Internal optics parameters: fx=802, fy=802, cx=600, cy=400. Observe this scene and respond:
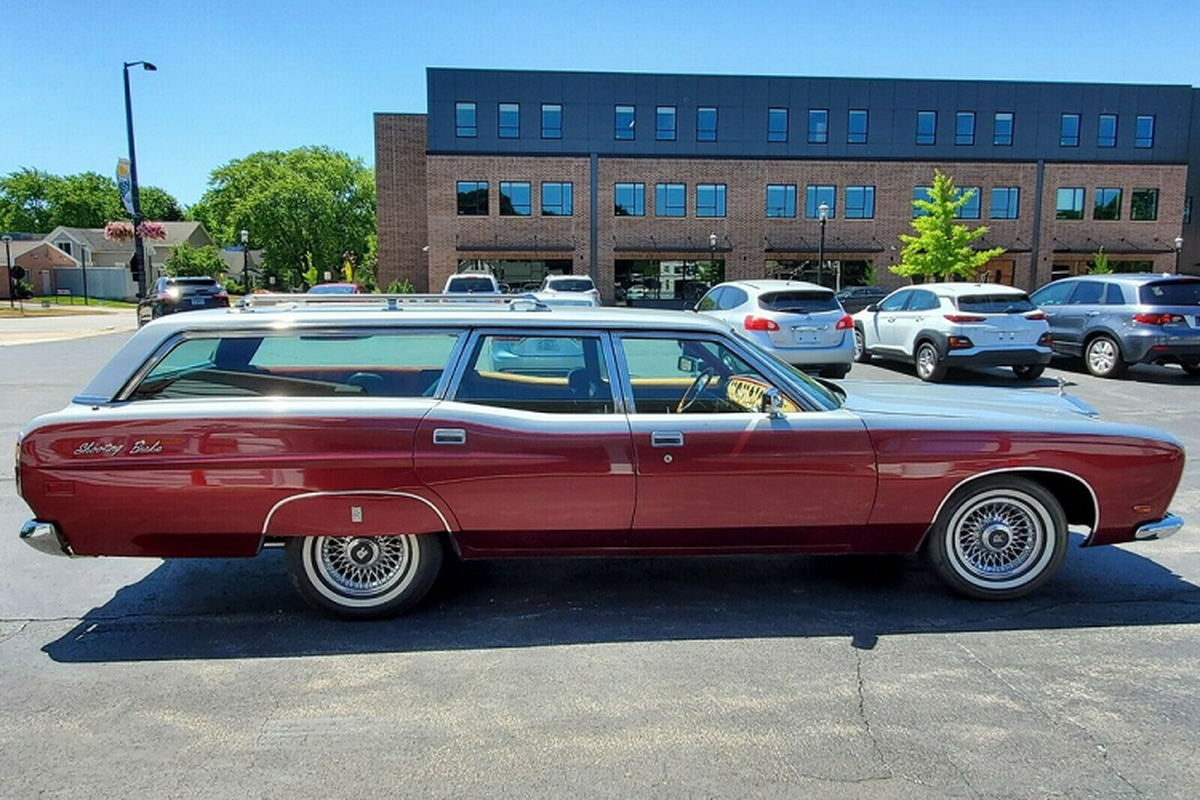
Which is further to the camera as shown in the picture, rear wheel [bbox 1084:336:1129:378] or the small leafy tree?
the small leafy tree

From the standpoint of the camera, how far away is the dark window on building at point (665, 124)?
41375 millimetres

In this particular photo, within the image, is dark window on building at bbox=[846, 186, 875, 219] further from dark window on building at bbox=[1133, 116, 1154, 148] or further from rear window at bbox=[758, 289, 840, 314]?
rear window at bbox=[758, 289, 840, 314]

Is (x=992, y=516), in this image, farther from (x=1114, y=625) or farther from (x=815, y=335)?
(x=815, y=335)

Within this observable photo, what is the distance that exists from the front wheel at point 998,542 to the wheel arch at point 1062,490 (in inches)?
2.3

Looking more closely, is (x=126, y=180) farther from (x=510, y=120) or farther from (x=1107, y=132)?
(x=1107, y=132)

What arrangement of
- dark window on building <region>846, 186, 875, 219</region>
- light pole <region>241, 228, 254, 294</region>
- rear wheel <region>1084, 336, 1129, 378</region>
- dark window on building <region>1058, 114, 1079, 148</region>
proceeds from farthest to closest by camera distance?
light pole <region>241, 228, 254, 294</region> < dark window on building <region>1058, 114, 1079, 148</region> < dark window on building <region>846, 186, 875, 219</region> < rear wheel <region>1084, 336, 1129, 378</region>

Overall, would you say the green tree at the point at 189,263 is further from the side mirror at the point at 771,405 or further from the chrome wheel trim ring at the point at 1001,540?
the chrome wheel trim ring at the point at 1001,540

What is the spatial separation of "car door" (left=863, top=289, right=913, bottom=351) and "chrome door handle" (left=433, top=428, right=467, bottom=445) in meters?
11.5

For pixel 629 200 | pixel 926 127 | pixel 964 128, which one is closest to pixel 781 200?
pixel 629 200

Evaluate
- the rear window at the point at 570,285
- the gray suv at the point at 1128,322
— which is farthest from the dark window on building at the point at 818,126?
the gray suv at the point at 1128,322

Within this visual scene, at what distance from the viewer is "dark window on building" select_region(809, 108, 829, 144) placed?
138ft

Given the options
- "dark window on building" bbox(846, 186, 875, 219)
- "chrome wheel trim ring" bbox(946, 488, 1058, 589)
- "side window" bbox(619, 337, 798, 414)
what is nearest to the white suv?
"chrome wheel trim ring" bbox(946, 488, 1058, 589)

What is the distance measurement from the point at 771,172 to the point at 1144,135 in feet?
67.6

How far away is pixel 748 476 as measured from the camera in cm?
403
